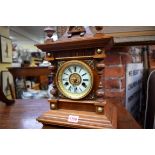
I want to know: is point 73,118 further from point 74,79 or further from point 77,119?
point 74,79

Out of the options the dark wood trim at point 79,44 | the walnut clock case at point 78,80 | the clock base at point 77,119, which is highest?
the dark wood trim at point 79,44

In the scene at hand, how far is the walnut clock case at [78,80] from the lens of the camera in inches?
22.5

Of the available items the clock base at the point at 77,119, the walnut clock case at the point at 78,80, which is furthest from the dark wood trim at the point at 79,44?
the clock base at the point at 77,119

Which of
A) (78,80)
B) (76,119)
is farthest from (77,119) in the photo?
(78,80)

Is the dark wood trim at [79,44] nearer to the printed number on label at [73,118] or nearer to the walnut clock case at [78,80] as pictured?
the walnut clock case at [78,80]

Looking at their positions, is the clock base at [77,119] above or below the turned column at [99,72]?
below

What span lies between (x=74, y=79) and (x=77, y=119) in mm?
125

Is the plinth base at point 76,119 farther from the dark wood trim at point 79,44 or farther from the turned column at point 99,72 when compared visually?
the dark wood trim at point 79,44

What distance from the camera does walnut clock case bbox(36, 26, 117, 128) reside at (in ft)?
1.88

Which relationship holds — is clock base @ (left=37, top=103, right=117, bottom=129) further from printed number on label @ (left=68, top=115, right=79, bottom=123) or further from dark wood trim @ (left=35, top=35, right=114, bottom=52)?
dark wood trim @ (left=35, top=35, right=114, bottom=52)

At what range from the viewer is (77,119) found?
0.59 m

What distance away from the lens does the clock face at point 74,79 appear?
59 centimetres
